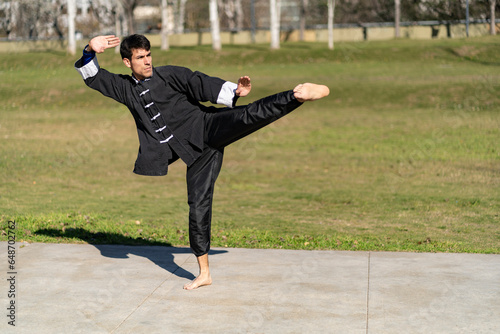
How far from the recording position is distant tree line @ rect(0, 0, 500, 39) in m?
32.0

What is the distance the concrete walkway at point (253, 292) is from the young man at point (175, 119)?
47cm

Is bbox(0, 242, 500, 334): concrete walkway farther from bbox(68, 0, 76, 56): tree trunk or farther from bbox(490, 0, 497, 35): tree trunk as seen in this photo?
bbox(68, 0, 76, 56): tree trunk

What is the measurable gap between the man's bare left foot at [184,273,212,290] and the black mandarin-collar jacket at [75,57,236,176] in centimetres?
88

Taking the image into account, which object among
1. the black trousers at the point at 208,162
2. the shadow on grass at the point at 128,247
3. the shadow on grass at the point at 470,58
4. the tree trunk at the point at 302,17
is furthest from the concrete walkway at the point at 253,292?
the tree trunk at the point at 302,17

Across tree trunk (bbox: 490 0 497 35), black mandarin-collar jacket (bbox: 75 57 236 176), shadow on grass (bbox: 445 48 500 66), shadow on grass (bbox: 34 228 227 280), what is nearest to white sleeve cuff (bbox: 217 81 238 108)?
black mandarin-collar jacket (bbox: 75 57 236 176)

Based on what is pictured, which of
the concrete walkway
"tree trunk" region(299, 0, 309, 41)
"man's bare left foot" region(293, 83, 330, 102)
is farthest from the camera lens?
"tree trunk" region(299, 0, 309, 41)

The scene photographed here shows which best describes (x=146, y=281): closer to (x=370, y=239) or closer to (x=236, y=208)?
(x=370, y=239)

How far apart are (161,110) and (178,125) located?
0.59ft

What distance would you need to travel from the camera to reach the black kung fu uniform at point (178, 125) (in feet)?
18.1

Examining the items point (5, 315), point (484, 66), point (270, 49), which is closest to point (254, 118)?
point (5, 315)

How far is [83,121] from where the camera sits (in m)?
22.1

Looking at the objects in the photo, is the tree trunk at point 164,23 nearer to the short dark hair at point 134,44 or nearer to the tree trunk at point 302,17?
the tree trunk at point 302,17

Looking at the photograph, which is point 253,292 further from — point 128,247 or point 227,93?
point 128,247

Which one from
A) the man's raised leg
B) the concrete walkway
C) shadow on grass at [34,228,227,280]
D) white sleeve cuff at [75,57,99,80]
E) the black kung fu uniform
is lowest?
shadow on grass at [34,228,227,280]
